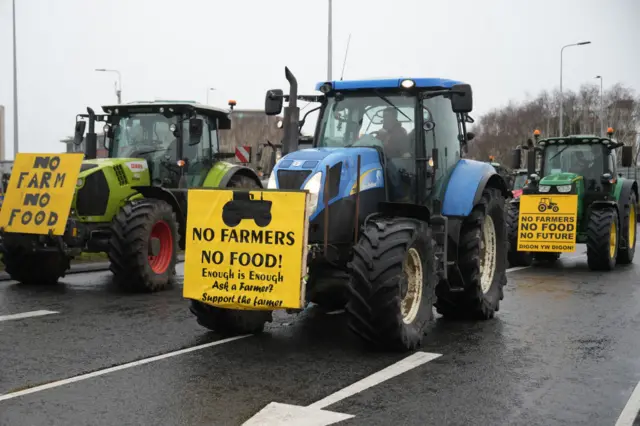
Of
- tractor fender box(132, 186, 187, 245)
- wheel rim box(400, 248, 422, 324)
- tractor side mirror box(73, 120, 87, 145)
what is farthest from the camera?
tractor side mirror box(73, 120, 87, 145)

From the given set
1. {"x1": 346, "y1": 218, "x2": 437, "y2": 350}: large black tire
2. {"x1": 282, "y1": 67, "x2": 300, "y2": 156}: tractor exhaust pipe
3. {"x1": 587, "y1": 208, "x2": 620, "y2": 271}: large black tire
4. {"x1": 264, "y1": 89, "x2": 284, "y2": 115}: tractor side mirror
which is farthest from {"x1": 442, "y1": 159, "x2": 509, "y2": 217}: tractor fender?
{"x1": 587, "y1": 208, "x2": 620, "y2": 271}: large black tire

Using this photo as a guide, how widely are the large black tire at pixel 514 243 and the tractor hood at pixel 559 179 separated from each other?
71 cm

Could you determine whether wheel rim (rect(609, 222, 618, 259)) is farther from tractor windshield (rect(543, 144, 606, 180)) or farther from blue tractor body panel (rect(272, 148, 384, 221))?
blue tractor body panel (rect(272, 148, 384, 221))

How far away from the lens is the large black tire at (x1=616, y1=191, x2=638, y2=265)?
16328mm

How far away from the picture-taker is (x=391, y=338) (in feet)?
24.4

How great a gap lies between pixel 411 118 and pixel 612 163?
893cm

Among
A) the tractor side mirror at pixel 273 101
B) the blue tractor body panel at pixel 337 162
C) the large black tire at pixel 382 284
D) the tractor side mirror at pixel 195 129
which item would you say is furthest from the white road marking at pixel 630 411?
the tractor side mirror at pixel 195 129

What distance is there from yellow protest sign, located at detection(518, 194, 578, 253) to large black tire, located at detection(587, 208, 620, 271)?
1.03 ft

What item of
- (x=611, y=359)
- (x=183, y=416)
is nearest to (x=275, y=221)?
(x=183, y=416)

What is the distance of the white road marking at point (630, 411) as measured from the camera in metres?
5.60

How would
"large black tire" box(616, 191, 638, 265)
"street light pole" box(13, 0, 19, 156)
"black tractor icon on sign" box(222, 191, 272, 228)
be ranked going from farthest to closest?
1. "street light pole" box(13, 0, 19, 156)
2. "large black tire" box(616, 191, 638, 265)
3. "black tractor icon on sign" box(222, 191, 272, 228)

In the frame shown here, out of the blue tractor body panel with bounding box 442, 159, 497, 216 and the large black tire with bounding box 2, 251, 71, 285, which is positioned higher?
the blue tractor body panel with bounding box 442, 159, 497, 216

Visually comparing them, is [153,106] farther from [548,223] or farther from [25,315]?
[548,223]

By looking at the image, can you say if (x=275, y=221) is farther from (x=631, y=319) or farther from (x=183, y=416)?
(x=631, y=319)
